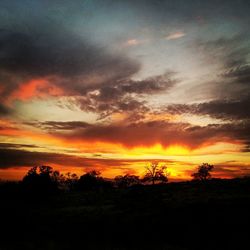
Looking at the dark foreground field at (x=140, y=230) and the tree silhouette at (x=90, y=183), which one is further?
the tree silhouette at (x=90, y=183)

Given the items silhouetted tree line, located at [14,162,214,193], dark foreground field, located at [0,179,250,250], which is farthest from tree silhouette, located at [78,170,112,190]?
dark foreground field, located at [0,179,250,250]

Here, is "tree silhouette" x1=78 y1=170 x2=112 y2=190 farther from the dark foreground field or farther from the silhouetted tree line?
the dark foreground field

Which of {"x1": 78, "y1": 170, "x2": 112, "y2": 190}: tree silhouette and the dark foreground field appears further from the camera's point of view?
{"x1": 78, "y1": 170, "x2": 112, "y2": 190}: tree silhouette

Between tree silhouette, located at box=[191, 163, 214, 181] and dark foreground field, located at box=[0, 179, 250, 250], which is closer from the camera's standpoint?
dark foreground field, located at box=[0, 179, 250, 250]

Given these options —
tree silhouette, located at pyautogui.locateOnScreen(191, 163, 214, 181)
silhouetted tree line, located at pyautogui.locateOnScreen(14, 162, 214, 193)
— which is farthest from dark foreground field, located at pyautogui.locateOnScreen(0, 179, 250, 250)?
tree silhouette, located at pyautogui.locateOnScreen(191, 163, 214, 181)

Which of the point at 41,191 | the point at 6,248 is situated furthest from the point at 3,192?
the point at 6,248

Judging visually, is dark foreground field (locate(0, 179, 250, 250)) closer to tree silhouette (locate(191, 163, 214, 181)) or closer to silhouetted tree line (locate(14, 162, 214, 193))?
silhouetted tree line (locate(14, 162, 214, 193))

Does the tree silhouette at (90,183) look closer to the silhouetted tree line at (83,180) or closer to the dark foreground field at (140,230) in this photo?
the silhouetted tree line at (83,180)

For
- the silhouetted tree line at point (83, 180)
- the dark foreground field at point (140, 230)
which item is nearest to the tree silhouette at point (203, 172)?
the silhouetted tree line at point (83, 180)

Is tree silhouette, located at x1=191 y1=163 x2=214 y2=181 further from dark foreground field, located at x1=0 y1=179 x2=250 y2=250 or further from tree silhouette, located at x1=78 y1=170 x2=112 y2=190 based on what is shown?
dark foreground field, located at x1=0 y1=179 x2=250 y2=250

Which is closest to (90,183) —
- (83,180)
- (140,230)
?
(83,180)

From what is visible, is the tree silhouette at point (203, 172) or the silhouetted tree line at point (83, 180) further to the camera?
the tree silhouette at point (203, 172)

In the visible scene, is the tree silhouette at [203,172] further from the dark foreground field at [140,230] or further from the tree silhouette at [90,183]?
the dark foreground field at [140,230]

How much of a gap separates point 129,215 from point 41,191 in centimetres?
3971
